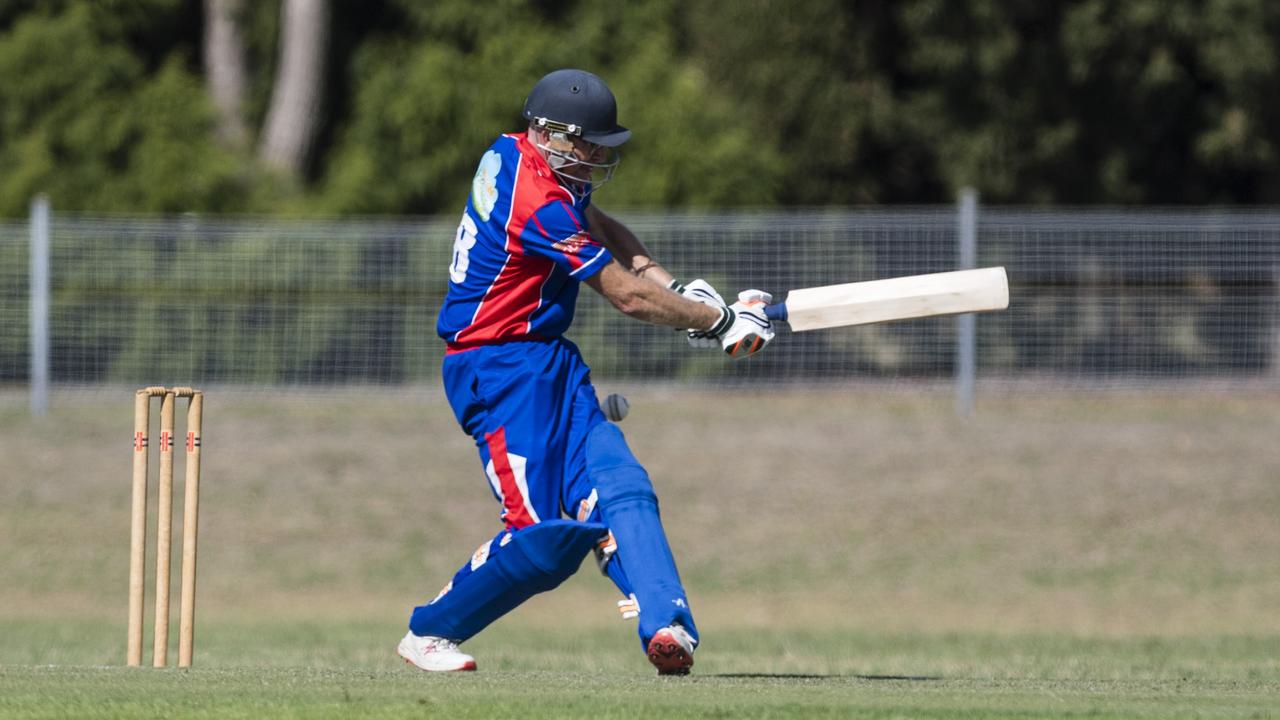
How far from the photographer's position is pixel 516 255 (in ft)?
18.4

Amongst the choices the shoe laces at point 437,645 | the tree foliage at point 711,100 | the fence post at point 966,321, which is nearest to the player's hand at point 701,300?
the shoe laces at point 437,645

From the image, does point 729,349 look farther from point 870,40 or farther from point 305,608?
point 870,40

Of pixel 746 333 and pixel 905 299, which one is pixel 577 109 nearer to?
pixel 746 333

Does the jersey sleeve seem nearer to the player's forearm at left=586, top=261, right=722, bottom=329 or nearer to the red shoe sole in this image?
the player's forearm at left=586, top=261, right=722, bottom=329

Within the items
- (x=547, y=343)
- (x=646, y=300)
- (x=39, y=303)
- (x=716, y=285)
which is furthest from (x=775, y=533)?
(x=646, y=300)

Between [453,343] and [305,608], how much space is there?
18.6ft

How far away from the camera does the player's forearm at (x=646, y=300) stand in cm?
555

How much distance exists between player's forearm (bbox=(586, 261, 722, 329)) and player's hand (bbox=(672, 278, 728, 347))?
69mm

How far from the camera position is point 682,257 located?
44.4 feet

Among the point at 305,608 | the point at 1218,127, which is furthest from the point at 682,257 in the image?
the point at 1218,127

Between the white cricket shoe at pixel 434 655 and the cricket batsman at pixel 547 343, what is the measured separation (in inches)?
7.1

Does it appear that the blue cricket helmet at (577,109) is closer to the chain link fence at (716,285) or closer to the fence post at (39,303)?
the chain link fence at (716,285)

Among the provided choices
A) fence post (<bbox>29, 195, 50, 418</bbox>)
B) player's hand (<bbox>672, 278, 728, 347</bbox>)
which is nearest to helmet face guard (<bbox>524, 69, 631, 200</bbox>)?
player's hand (<bbox>672, 278, 728, 347</bbox>)

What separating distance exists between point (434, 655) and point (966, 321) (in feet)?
25.7
